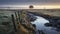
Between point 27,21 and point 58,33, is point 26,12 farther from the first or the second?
point 58,33

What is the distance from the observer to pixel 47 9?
112 centimetres

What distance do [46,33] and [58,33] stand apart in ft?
0.36

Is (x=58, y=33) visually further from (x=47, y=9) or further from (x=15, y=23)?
(x=15, y=23)

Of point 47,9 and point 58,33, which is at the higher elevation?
point 47,9

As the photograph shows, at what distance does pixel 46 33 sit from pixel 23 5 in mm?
361

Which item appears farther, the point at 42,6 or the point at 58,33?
the point at 42,6

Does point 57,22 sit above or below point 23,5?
below

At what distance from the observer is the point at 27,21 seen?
1.10 m

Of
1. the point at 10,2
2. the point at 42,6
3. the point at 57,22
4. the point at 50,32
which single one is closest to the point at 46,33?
the point at 50,32

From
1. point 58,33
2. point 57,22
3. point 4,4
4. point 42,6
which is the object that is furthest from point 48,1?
point 4,4

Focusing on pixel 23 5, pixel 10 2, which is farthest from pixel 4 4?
pixel 23 5

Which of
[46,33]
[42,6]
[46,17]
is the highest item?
[42,6]

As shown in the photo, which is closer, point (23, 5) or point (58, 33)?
point (58, 33)

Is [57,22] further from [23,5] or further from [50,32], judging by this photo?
[23,5]
